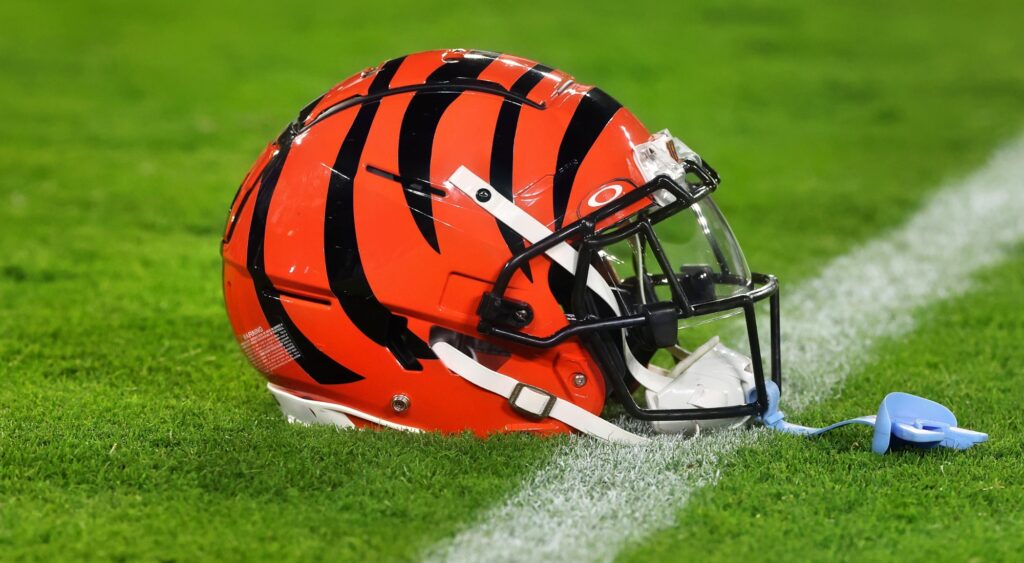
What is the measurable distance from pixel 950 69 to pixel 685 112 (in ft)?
9.33

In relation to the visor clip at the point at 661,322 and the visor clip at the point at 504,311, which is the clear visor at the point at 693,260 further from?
the visor clip at the point at 504,311

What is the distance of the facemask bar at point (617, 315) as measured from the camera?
293 cm

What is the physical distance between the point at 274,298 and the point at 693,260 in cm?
116

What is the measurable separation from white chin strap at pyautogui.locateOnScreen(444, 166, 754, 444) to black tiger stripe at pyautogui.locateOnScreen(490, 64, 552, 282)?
2 centimetres

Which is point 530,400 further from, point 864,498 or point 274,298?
point 864,498

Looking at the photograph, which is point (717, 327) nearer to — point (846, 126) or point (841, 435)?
point (841, 435)

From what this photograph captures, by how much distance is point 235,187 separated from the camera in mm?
6488

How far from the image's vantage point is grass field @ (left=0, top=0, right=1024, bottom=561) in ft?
8.93

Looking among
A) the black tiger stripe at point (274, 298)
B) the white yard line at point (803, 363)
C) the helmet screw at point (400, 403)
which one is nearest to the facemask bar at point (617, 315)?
the white yard line at point (803, 363)

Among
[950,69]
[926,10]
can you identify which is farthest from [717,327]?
[926,10]

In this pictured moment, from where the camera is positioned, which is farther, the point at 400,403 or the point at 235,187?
the point at 235,187

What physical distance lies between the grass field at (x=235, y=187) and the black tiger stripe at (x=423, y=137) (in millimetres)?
606

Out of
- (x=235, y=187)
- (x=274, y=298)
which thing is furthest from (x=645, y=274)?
(x=235, y=187)

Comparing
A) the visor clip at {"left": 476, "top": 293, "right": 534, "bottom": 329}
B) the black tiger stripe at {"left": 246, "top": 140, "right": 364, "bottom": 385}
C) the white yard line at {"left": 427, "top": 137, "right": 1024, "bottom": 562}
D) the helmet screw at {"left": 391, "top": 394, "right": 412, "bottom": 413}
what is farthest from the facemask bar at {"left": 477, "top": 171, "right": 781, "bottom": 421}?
the black tiger stripe at {"left": 246, "top": 140, "right": 364, "bottom": 385}
